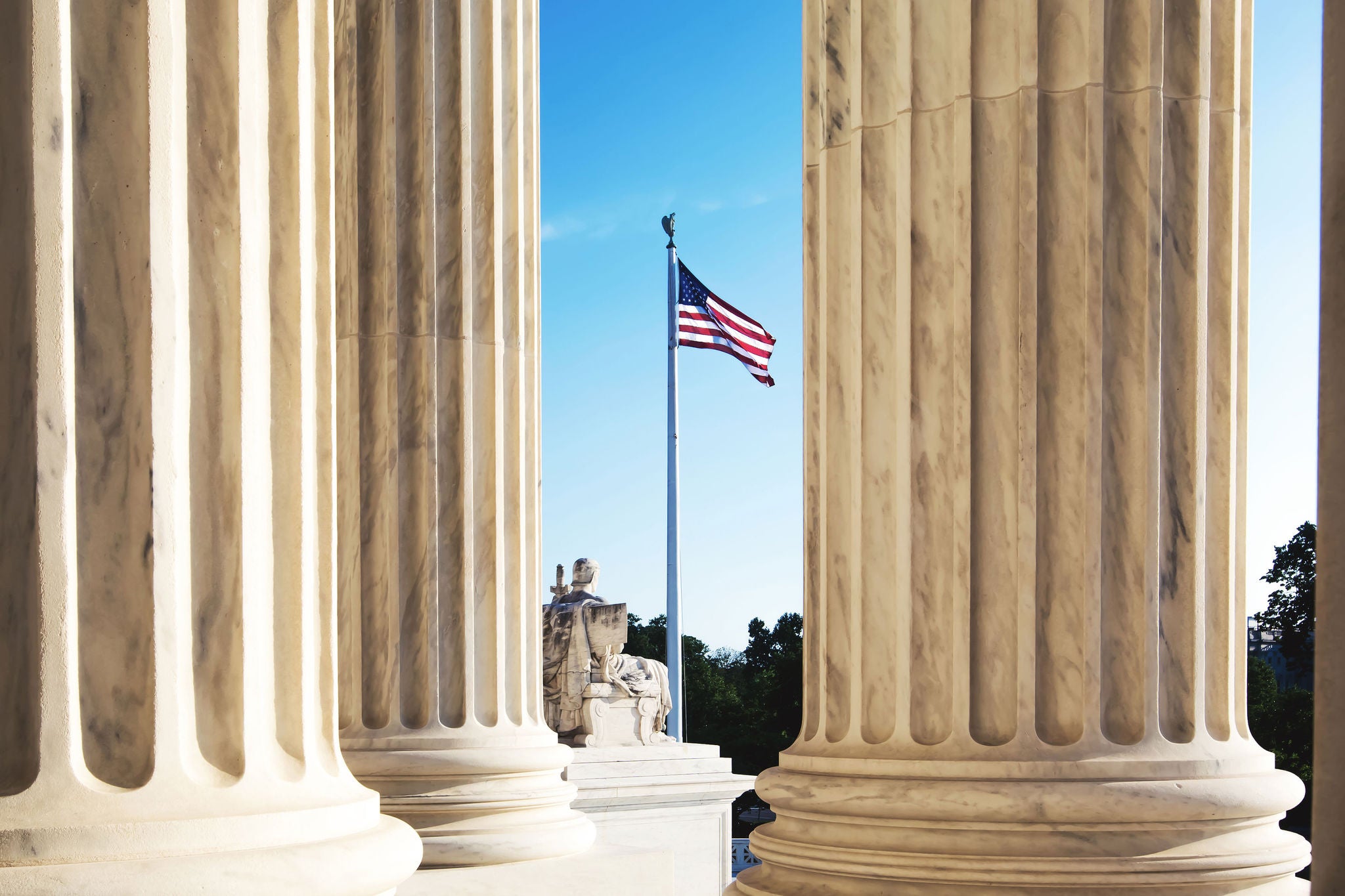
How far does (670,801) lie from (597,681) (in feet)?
64.2

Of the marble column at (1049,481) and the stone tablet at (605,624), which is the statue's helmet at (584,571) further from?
the marble column at (1049,481)

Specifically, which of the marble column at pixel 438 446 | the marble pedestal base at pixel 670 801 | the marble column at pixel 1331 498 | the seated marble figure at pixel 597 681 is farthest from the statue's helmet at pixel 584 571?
the marble column at pixel 1331 498

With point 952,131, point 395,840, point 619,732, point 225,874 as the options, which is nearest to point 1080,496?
point 952,131

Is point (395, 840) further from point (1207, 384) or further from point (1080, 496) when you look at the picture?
point (1207, 384)

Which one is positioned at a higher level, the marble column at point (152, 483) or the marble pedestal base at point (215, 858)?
the marble column at point (152, 483)

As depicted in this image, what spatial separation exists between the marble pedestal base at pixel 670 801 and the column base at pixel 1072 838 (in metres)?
100

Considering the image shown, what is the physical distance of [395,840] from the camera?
35625mm

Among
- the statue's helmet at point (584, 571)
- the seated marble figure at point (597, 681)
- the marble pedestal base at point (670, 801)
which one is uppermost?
the statue's helmet at point (584, 571)

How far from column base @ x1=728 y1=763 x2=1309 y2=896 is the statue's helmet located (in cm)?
12876

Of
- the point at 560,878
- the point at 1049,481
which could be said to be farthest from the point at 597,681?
the point at 1049,481

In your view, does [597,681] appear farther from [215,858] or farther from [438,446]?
[215,858]

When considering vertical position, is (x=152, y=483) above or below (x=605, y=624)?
above

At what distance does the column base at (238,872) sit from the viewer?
2858cm

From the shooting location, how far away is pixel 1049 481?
1950 inches
